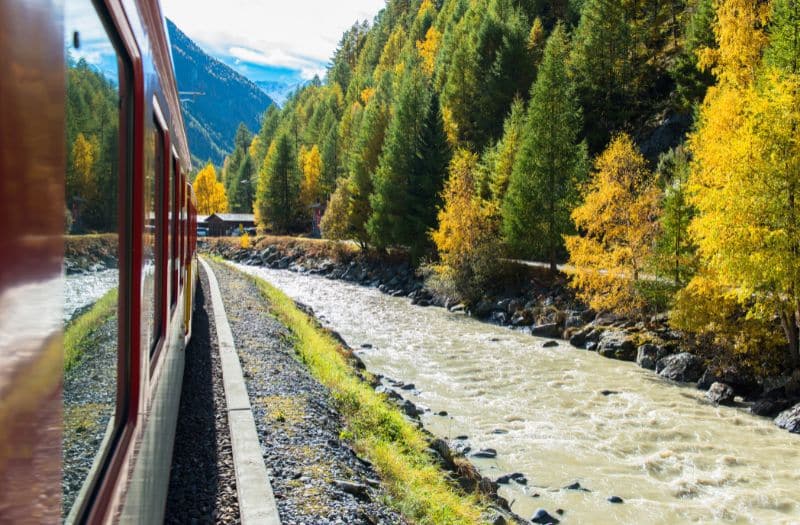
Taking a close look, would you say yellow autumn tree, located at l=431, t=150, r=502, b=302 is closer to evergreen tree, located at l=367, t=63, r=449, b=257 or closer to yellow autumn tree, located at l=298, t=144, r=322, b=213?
evergreen tree, located at l=367, t=63, r=449, b=257

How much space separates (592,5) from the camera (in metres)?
44.0

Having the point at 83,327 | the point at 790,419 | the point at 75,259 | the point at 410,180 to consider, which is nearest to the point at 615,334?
the point at 790,419

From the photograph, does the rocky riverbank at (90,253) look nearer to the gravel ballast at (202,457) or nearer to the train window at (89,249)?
the train window at (89,249)

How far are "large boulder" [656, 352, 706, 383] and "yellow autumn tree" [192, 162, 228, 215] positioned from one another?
8492 cm

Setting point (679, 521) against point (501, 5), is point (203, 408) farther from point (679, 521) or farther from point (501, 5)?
point (501, 5)

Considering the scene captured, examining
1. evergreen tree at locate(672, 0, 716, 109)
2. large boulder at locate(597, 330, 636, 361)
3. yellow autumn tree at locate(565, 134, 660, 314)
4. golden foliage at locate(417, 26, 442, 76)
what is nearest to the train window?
large boulder at locate(597, 330, 636, 361)

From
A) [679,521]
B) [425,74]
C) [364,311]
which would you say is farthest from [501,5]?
[679,521]

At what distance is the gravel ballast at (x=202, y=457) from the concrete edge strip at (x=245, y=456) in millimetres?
153

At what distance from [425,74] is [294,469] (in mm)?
59710

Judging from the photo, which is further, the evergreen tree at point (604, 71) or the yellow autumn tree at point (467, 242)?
the evergreen tree at point (604, 71)

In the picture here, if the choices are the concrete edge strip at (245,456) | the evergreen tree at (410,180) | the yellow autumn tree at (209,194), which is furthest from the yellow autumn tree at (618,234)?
the yellow autumn tree at (209,194)

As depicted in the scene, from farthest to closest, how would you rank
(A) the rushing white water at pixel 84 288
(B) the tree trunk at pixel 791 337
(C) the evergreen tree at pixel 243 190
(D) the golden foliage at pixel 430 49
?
(C) the evergreen tree at pixel 243 190 < (D) the golden foliage at pixel 430 49 < (B) the tree trunk at pixel 791 337 < (A) the rushing white water at pixel 84 288

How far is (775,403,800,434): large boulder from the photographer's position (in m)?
12.6

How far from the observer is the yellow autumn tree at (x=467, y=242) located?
2933cm
